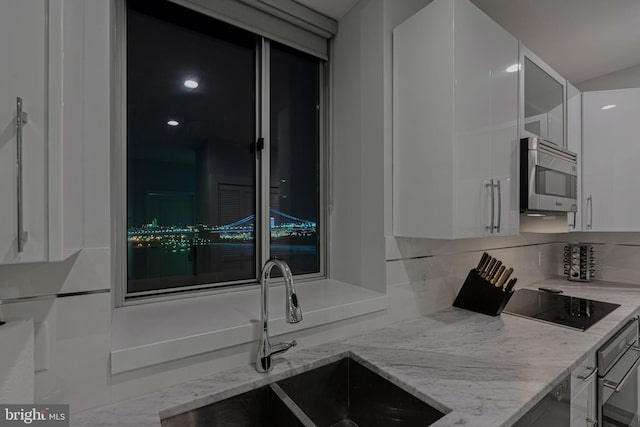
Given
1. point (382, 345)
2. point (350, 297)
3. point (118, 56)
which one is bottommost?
point (382, 345)

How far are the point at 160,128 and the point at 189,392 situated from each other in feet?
3.55

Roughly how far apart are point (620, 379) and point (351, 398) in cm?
133

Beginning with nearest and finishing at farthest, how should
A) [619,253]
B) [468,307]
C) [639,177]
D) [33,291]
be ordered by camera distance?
[33,291] < [468,307] < [639,177] < [619,253]

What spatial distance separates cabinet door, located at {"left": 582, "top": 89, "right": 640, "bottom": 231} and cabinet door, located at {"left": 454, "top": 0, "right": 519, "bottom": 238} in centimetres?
113

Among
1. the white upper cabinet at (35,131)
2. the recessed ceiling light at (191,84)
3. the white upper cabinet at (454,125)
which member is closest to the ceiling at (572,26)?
Answer: the white upper cabinet at (454,125)

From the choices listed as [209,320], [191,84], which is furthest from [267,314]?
[191,84]

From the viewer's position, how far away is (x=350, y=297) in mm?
1435

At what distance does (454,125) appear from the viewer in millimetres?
1242

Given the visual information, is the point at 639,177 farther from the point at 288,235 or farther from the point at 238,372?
the point at 238,372

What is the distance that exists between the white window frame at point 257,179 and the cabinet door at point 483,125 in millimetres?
794

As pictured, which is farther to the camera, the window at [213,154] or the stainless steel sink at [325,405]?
the window at [213,154]

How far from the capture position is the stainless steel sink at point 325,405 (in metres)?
0.91

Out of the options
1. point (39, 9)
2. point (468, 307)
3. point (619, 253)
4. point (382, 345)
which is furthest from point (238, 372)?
point (619, 253)

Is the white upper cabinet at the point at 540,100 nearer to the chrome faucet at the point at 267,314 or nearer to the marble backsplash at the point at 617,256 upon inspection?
the marble backsplash at the point at 617,256
